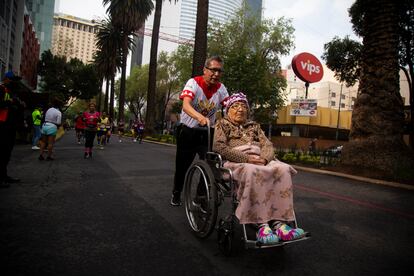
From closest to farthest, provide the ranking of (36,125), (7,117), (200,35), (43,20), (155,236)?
(155,236) < (7,117) < (36,125) < (200,35) < (43,20)

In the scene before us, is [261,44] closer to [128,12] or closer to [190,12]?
[128,12]

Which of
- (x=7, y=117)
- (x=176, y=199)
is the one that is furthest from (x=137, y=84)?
(x=176, y=199)

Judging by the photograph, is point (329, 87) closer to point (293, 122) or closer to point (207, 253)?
point (293, 122)

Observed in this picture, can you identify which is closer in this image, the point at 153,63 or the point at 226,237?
the point at 226,237

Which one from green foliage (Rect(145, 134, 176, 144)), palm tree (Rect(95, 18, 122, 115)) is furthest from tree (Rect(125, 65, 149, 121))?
green foliage (Rect(145, 134, 176, 144))

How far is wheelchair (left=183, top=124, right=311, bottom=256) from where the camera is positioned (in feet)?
9.14

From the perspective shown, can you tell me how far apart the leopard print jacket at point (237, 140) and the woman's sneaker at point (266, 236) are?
681mm

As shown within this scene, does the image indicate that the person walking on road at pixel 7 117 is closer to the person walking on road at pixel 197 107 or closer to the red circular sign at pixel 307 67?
the person walking on road at pixel 197 107

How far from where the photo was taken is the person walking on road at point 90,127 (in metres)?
10.4

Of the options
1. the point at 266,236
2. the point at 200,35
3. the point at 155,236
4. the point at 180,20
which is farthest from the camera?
the point at 180,20

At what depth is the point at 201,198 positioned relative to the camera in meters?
3.38

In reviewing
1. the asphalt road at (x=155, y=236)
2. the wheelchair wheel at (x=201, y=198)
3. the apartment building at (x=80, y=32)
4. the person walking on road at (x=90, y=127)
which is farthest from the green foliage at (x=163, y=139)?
the apartment building at (x=80, y=32)

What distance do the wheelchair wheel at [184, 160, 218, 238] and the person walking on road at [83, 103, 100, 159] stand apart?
25.0 feet

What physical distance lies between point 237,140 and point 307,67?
47.8 feet
